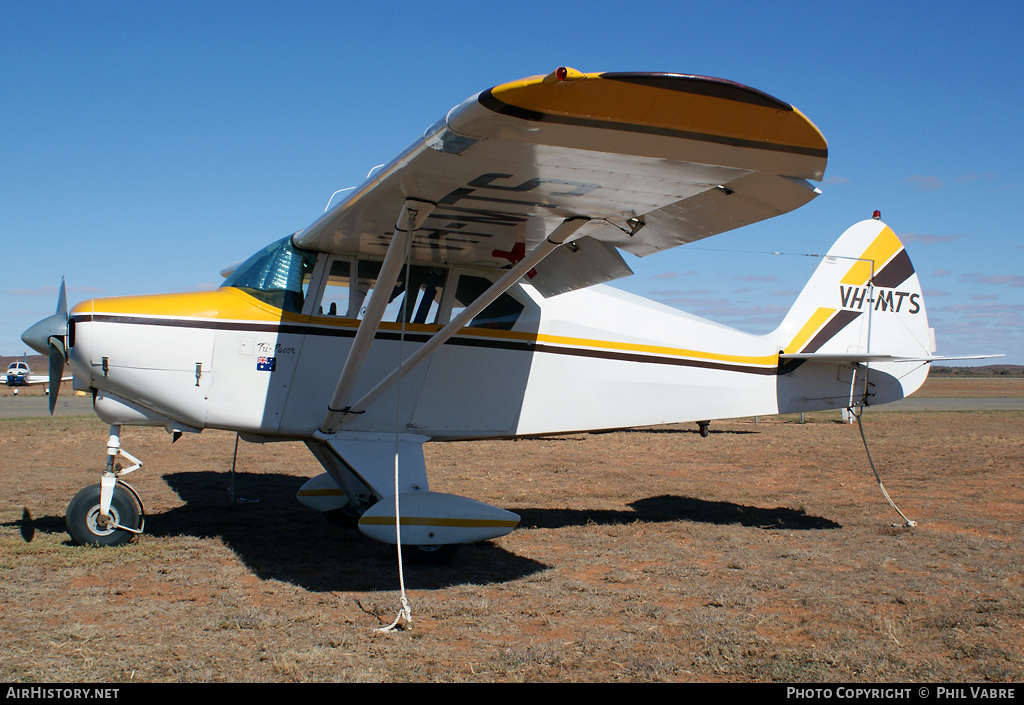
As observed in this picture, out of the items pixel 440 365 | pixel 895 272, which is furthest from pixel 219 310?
pixel 895 272

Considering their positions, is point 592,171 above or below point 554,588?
above

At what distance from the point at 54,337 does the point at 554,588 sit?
436cm

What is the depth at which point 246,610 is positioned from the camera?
4.34 m

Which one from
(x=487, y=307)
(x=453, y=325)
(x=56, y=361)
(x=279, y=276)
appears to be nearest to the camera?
(x=453, y=325)

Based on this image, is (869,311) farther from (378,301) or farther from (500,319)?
(378,301)

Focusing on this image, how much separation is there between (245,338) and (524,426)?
2.55 m

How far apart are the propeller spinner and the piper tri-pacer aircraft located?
2 centimetres

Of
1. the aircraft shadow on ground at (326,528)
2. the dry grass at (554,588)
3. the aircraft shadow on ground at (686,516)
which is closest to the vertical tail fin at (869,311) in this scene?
the aircraft shadow on ground at (686,516)

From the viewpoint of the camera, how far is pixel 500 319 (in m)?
6.46

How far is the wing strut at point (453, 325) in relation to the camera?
4562 millimetres

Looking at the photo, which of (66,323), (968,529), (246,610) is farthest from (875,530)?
(66,323)

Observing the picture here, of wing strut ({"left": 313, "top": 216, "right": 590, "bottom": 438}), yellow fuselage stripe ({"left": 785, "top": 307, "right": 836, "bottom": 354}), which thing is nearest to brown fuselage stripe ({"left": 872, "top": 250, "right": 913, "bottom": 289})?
yellow fuselage stripe ({"left": 785, "top": 307, "right": 836, "bottom": 354})

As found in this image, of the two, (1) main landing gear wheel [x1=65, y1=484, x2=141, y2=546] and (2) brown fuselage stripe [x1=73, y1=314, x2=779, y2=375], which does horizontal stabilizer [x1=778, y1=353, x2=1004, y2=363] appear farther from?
(1) main landing gear wheel [x1=65, y1=484, x2=141, y2=546]
